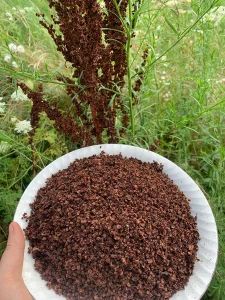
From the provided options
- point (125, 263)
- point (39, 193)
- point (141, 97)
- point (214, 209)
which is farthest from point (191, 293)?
point (141, 97)

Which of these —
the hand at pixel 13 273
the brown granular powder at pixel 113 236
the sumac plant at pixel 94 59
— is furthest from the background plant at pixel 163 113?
the hand at pixel 13 273

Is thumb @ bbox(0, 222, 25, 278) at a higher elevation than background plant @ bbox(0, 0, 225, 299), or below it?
below

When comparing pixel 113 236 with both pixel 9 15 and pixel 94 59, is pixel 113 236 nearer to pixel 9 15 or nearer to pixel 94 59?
pixel 94 59

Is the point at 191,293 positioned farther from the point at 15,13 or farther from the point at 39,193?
the point at 15,13

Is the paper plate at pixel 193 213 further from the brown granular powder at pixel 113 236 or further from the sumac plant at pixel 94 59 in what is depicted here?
the sumac plant at pixel 94 59

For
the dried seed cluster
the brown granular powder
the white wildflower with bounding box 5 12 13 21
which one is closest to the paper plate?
the brown granular powder

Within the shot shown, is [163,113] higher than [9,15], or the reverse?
[9,15]

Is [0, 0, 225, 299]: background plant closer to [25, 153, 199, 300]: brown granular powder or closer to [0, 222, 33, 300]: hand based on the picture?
[25, 153, 199, 300]: brown granular powder

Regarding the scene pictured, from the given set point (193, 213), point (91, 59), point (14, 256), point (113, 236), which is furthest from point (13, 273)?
point (91, 59)
